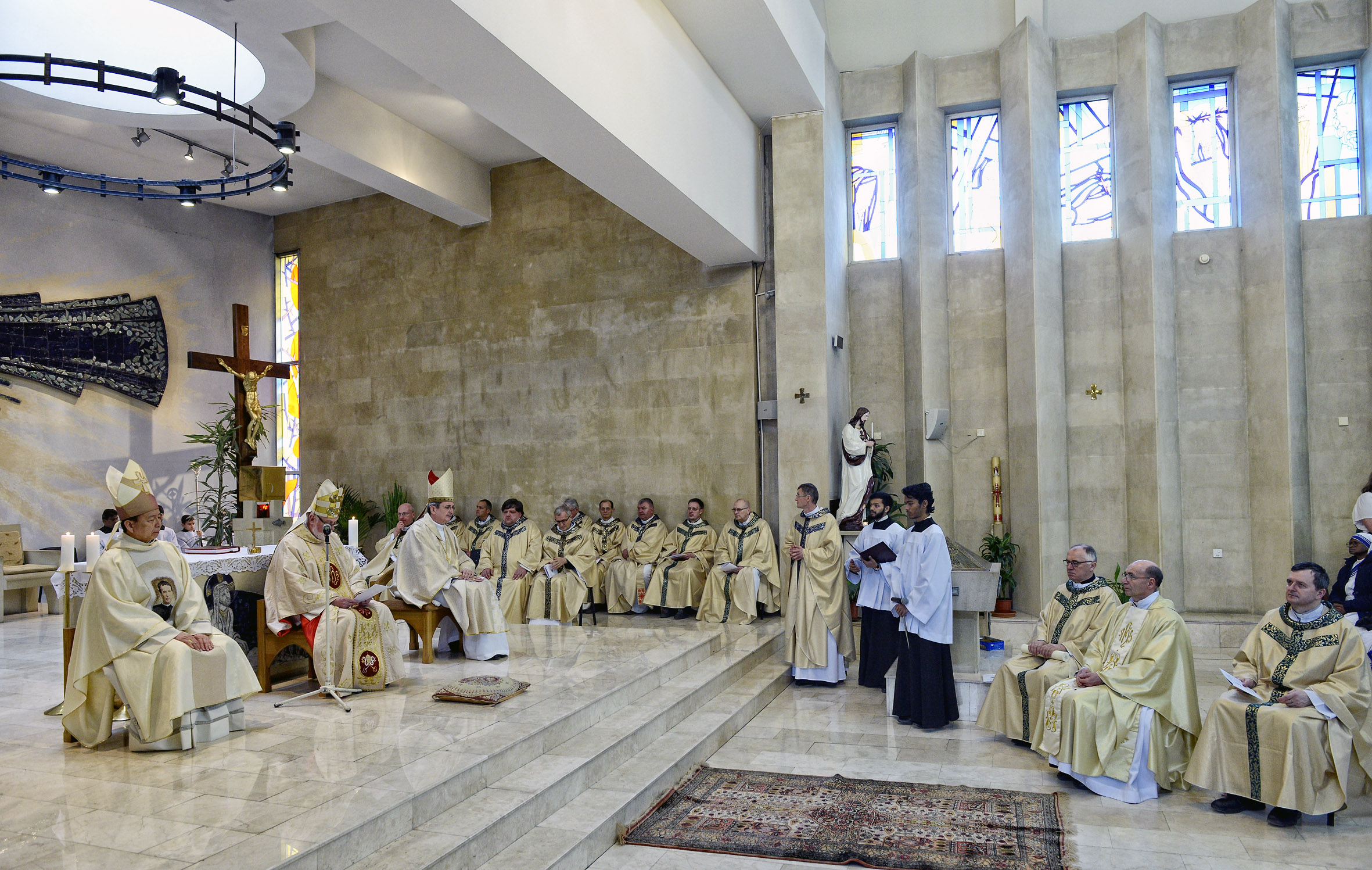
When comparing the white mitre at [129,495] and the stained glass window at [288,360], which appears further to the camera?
the stained glass window at [288,360]

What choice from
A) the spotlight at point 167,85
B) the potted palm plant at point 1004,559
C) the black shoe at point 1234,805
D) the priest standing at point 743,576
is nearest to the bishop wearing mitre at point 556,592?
the priest standing at point 743,576

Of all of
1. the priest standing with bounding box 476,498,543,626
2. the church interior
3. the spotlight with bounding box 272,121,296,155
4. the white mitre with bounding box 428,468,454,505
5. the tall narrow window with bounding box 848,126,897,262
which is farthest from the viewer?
the tall narrow window with bounding box 848,126,897,262

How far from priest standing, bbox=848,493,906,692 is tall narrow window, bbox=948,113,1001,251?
4.77 metres

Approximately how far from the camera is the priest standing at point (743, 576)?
376 inches

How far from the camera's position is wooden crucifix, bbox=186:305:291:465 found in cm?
816

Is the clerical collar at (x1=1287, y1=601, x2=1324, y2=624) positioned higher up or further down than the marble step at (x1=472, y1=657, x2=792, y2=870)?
higher up

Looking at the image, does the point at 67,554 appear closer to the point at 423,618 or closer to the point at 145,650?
the point at 145,650

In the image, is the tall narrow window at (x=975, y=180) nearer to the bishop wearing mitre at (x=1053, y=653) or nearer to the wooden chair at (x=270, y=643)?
the bishop wearing mitre at (x=1053, y=653)

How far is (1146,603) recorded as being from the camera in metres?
5.48

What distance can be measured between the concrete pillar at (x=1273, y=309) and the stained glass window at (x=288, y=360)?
1218 cm

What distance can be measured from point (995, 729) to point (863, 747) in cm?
89

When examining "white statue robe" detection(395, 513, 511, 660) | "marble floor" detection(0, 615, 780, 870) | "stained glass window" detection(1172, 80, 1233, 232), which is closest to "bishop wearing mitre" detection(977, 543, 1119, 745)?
"marble floor" detection(0, 615, 780, 870)

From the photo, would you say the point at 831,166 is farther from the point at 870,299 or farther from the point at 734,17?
the point at 734,17

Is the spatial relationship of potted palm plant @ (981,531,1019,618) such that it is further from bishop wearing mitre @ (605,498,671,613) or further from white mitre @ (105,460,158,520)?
white mitre @ (105,460,158,520)
